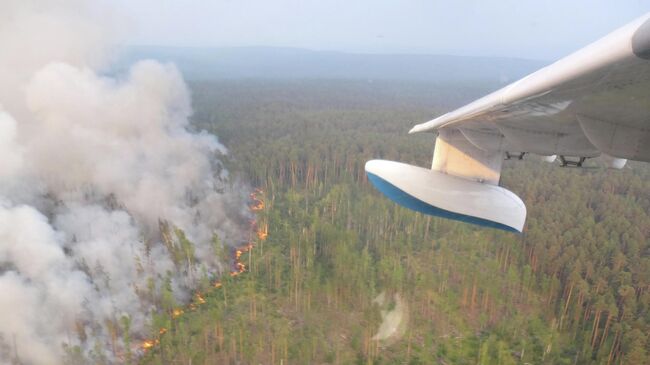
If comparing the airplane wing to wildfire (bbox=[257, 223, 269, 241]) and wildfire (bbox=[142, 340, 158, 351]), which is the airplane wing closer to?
wildfire (bbox=[142, 340, 158, 351])

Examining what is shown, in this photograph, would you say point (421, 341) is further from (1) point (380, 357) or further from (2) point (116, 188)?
(2) point (116, 188)

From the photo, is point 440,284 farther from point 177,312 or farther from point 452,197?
point 452,197

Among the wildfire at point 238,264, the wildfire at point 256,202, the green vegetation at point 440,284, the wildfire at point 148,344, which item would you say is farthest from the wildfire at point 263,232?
the wildfire at point 148,344

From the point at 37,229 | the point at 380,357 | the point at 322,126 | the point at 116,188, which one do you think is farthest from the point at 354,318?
the point at 322,126

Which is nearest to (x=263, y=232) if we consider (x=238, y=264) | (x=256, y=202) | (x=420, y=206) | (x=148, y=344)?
(x=238, y=264)

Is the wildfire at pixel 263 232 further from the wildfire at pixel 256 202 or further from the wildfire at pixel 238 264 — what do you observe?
the wildfire at pixel 256 202

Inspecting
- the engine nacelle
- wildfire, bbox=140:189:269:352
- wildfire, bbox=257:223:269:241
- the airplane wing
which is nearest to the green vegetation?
wildfire, bbox=257:223:269:241

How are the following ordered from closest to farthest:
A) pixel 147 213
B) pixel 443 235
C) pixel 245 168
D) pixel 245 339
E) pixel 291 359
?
1. pixel 291 359
2. pixel 245 339
3. pixel 443 235
4. pixel 147 213
5. pixel 245 168
